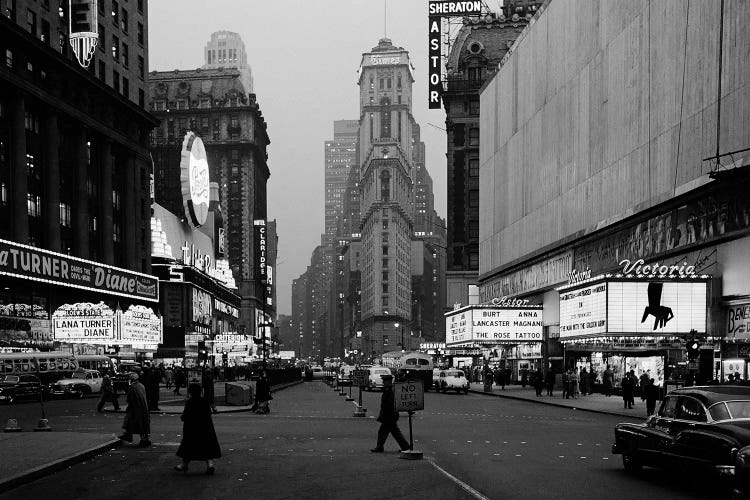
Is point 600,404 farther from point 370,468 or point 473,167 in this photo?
point 473,167

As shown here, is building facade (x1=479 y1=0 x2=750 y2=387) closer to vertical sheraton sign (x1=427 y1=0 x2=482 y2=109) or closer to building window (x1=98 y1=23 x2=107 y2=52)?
building window (x1=98 y1=23 x2=107 y2=52)

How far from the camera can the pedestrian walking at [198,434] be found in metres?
16.8

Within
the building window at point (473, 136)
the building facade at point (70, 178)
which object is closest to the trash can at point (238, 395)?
the building facade at point (70, 178)

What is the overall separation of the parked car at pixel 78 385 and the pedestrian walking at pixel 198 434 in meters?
39.9

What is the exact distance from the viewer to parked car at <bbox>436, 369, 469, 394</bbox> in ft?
203

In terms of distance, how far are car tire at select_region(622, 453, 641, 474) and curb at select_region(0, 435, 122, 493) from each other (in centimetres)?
1018

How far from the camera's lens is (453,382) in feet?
204

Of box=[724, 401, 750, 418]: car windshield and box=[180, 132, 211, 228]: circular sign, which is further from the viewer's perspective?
box=[180, 132, 211, 228]: circular sign

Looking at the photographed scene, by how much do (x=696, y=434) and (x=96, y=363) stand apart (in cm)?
5855

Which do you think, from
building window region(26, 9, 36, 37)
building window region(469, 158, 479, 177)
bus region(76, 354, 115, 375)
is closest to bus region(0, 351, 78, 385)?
bus region(76, 354, 115, 375)

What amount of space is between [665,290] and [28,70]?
2122 inches

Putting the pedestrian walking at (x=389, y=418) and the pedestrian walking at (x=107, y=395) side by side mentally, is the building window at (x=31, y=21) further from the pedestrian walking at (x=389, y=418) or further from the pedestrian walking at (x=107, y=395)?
the pedestrian walking at (x=389, y=418)

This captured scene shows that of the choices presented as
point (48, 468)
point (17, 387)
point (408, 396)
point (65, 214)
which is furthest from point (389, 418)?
point (65, 214)

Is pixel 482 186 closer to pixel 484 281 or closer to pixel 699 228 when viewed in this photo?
pixel 484 281
